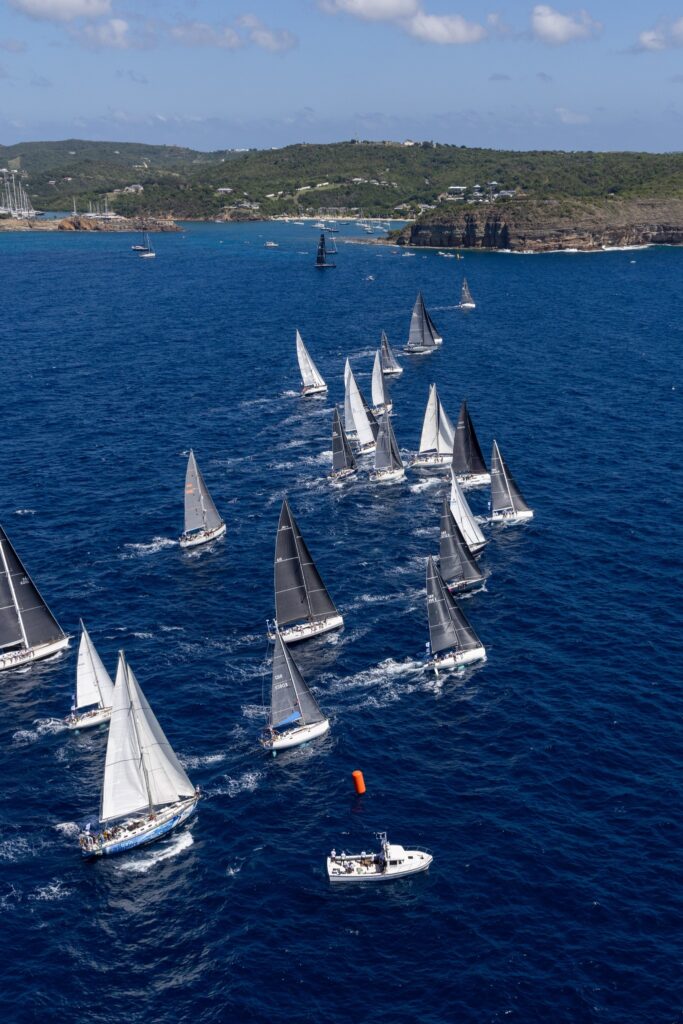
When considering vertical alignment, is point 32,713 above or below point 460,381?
below

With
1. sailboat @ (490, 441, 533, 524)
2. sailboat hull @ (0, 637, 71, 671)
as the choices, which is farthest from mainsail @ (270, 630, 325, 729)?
sailboat @ (490, 441, 533, 524)

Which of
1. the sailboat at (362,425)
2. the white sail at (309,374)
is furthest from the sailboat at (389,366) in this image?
the sailboat at (362,425)

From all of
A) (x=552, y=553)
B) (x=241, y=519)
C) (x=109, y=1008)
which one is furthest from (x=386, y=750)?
(x=241, y=519)

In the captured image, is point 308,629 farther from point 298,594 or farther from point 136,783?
point 136,783

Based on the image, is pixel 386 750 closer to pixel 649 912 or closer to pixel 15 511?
pixel 649 912

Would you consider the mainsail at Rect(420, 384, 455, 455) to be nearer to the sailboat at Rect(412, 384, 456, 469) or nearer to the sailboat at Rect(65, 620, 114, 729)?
the sailboat at Rect(412, 384, 456, 469)

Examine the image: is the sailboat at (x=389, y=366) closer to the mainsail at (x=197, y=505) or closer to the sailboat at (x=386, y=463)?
the sailboat at (x=386, y=463)
